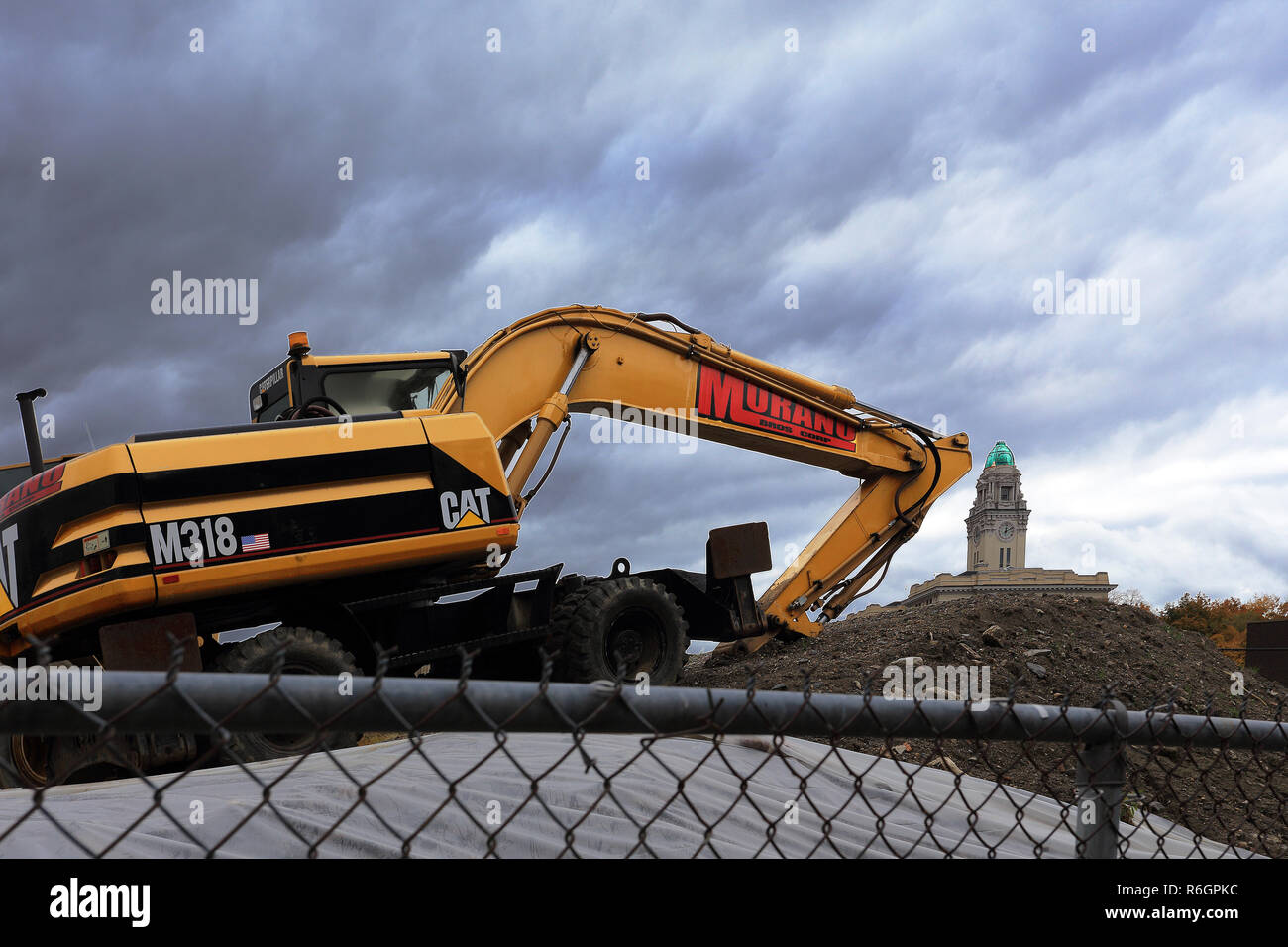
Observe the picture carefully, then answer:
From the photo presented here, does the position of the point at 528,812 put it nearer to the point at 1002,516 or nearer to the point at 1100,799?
the point at 1100,799

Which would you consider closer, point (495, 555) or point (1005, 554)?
point (495, 555)

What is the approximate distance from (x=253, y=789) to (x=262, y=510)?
3543mm

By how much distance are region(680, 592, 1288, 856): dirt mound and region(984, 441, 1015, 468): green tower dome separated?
103513 millimetres

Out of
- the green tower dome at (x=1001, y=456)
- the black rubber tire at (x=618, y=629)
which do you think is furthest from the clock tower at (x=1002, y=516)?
A: the black rubber tire at (x=618, y=629)

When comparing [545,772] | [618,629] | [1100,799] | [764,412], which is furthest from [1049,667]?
[545,772]

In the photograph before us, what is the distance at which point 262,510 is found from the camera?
7.12m

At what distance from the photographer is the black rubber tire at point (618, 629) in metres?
8.73

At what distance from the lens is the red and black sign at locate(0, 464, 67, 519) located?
6.97 m

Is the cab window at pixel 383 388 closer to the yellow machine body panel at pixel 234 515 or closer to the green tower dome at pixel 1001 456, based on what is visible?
the yellow machine body panel at pixel 234 515

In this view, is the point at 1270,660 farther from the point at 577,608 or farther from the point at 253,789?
the point at 253,789

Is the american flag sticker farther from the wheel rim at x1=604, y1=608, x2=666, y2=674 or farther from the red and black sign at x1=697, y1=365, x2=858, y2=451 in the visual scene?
the red and black sign at x1=697, y1=365, x2=858, y2=451
